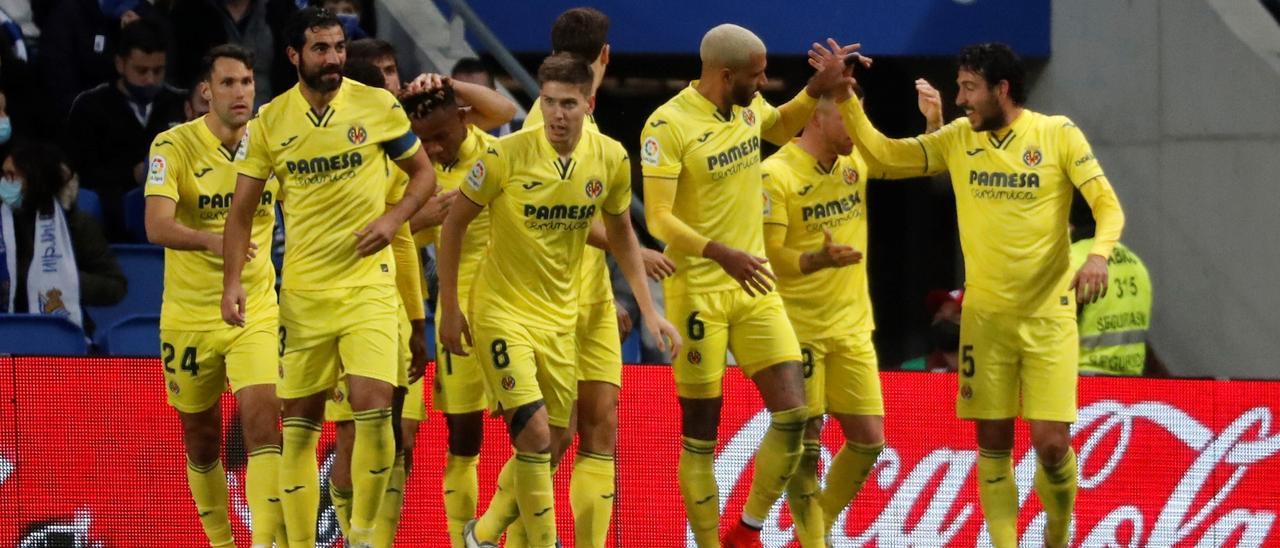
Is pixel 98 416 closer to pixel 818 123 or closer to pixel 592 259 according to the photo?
pixel 592 259

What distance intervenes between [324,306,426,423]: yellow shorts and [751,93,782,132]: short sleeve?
6.54ft

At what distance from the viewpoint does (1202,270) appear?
15961 mm

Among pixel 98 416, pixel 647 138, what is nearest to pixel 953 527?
pixel 647 138

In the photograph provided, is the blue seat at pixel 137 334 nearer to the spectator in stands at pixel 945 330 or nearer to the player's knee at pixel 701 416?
the player's knee at pixel 701 416

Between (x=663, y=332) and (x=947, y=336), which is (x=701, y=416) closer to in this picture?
(x=663, y=332)

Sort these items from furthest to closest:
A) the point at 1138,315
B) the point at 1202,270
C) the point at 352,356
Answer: the point at 1202,270 < the point at 1138,315 < the point at 352,356

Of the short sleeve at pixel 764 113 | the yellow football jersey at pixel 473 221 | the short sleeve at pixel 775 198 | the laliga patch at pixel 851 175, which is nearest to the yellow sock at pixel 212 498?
the yellow football jersey at pixel 473 221

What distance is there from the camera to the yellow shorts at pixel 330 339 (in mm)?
9648

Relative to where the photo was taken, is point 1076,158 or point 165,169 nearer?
point 165,169

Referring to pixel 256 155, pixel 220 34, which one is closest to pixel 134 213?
pixel 220 34

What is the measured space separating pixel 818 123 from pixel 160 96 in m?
4.77

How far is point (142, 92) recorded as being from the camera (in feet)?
44.5

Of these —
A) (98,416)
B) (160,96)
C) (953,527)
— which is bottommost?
(953,527)

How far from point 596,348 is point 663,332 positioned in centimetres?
50
